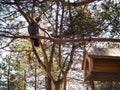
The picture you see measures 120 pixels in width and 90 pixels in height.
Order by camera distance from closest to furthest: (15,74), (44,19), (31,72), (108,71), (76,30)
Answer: (108,71)
(76,30)
(44,19)
(15,74)
(31,72)

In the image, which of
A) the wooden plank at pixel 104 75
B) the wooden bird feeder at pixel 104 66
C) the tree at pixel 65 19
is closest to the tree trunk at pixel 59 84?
the tree at pixel 65 19

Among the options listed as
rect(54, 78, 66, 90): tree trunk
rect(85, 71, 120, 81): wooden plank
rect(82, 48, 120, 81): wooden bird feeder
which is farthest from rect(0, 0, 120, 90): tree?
rect(85, 71, 120, 81): wooden plank

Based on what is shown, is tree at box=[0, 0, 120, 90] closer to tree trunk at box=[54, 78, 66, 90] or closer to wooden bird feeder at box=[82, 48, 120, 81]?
tree trunk at box=[54, 78, 66, 90]

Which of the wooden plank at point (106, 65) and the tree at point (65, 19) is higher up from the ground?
the tree at point (65, 19)

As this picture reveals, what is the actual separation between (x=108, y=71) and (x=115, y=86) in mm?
10322

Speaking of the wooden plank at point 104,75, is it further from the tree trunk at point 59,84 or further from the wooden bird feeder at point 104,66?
the tree trunk at point 59,84

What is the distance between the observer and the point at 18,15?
10992mm

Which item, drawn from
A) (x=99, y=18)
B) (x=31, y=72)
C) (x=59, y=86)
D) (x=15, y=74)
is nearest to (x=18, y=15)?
(x=99, y=18)

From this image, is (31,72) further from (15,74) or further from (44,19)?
(44,19)

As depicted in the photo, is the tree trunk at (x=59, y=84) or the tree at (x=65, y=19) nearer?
the tree at (x=65, y=19)

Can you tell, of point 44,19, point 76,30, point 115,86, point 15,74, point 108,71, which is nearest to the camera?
point 108,71

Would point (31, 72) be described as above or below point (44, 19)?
below

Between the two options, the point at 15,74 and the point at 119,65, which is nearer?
the point at 119,65

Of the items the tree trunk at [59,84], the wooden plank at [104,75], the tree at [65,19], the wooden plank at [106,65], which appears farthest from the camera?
the tree trunk at [59,84]
